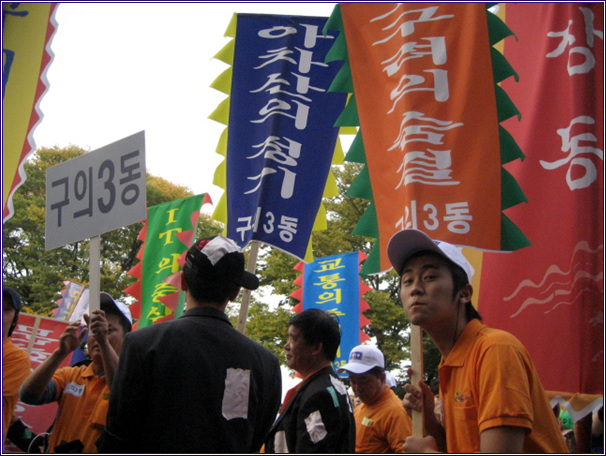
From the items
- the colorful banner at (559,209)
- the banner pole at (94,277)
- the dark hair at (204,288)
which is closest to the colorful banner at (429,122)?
the colorful banner at (559,209)

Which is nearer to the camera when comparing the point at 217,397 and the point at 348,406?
the point at 217,397

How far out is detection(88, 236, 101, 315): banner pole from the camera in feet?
10.9

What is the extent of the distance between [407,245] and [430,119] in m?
1.39

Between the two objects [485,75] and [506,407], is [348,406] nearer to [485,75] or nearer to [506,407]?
[506,407]

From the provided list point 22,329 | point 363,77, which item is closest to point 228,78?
point 363,77

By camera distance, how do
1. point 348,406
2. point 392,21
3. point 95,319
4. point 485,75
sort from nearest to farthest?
point 95,319 → point 348,406 → point 485,75 → point 392,21

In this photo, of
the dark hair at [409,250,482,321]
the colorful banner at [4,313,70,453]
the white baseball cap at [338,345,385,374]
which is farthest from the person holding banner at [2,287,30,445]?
the colorful banner at [4,313,70,453]

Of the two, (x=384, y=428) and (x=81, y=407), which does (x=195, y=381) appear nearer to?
(x=81, y=407)

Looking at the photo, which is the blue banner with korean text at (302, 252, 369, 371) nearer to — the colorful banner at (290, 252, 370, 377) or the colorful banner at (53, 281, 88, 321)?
the colorful banner at (290, 252, 370, 377)

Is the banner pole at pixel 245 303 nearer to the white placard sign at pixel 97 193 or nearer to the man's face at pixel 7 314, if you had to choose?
the white placard sign at pixel 97 193

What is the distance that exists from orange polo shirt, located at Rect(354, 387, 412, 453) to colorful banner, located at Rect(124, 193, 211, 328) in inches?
178

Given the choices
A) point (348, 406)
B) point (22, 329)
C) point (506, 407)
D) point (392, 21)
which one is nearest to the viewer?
point (506, 407)

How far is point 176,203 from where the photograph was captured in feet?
30.9

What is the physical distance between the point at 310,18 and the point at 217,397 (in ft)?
15.0
